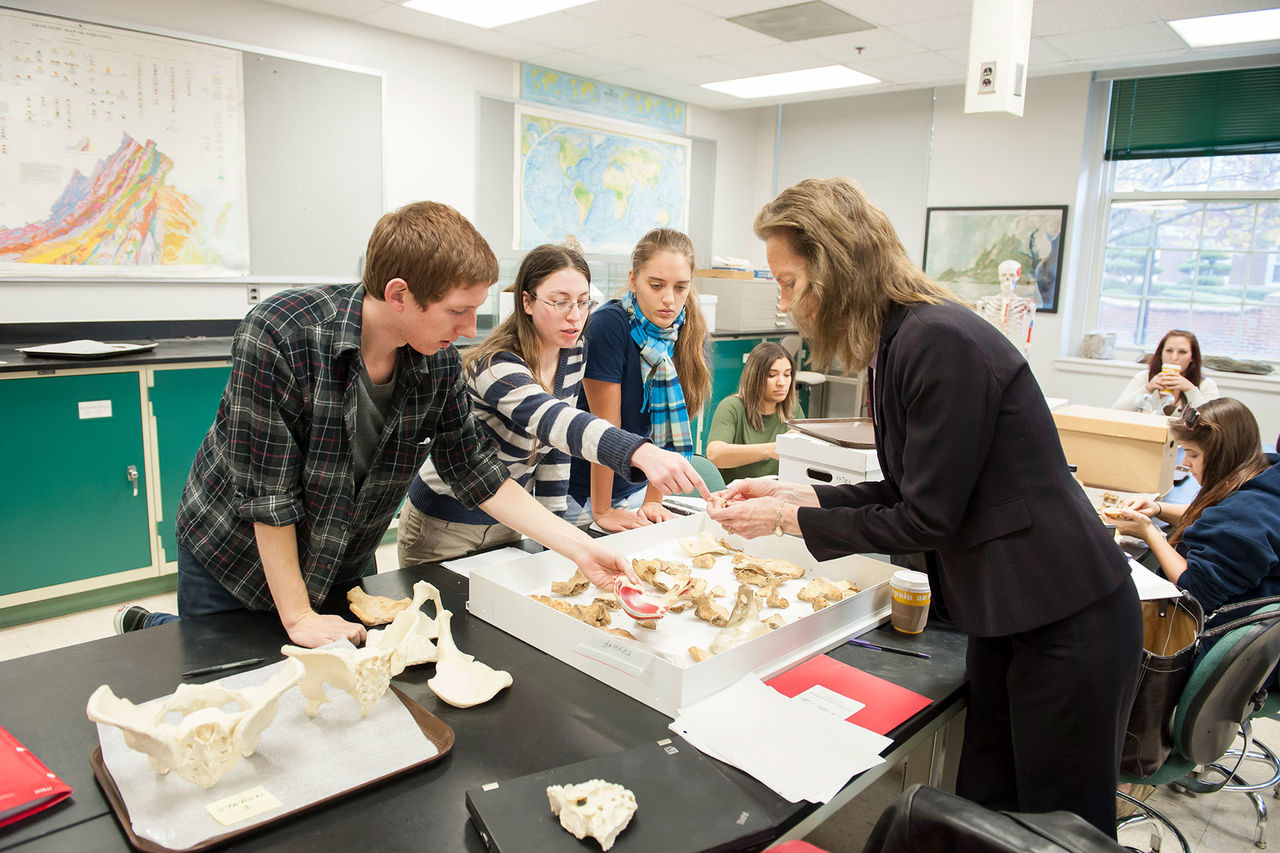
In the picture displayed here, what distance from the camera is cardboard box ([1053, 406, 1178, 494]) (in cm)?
291

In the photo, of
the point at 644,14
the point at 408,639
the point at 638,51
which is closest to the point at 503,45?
the point at 638,51

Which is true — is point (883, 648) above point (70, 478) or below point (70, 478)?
above

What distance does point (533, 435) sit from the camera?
1882 mm

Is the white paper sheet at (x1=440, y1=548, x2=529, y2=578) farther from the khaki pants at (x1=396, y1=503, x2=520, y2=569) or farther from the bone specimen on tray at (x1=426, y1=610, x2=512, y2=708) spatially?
the bone specimen on tray at (x1=426, y1=610, x2=512, y2=708)

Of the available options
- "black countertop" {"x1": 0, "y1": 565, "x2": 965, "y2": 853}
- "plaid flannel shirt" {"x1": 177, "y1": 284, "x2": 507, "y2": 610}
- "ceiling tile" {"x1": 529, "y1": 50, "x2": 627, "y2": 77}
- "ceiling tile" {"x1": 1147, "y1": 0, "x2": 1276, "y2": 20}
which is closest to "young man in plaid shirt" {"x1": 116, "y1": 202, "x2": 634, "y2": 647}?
"plaid flannel shirt" {"x1": 177, "y1": 284, "x2": 507, "y2": 610}

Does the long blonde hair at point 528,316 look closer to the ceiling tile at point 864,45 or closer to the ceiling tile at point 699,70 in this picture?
the ceiling tile at point 864,45

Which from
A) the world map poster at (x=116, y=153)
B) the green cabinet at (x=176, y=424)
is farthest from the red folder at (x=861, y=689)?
the world map poster at (x=116, y=153)

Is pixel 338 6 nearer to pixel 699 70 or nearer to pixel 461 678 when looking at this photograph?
pixel 699 70

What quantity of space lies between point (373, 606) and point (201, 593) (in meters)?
0.34

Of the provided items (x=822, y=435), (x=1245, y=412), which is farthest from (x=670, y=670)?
(x=1245, y=412)

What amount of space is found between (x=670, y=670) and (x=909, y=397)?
22.0 inches

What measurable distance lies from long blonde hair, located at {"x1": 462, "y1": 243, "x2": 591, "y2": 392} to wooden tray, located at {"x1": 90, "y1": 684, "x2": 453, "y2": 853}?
0.92m

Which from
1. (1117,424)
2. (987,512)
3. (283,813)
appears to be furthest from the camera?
(1117,424)

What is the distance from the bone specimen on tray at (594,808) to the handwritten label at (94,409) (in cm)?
318
